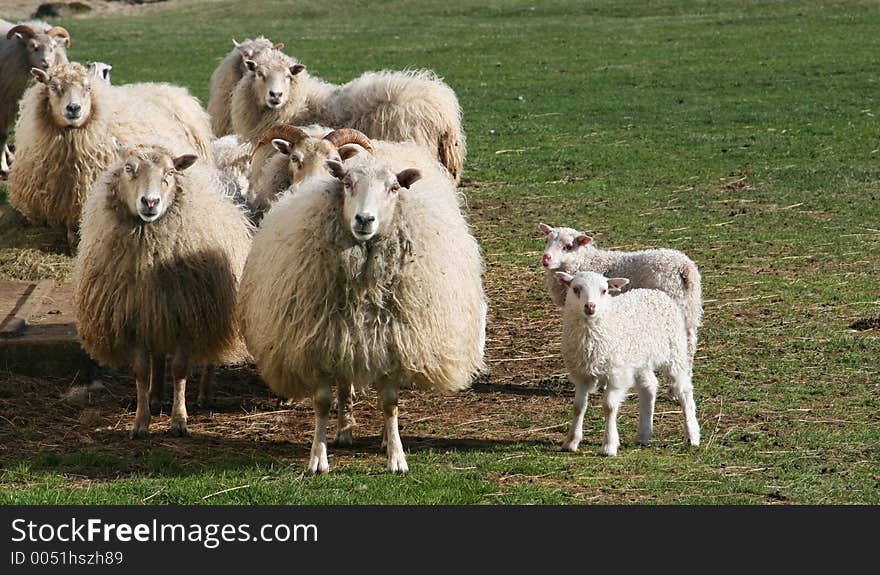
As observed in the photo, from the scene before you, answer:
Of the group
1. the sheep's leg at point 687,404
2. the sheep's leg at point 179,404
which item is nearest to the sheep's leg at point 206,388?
the sheep's leg at point 179,404

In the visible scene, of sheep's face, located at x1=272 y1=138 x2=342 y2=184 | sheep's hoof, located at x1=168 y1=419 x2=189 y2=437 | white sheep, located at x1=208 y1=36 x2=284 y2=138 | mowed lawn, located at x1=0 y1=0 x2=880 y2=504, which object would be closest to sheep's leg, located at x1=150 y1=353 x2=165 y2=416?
mowed lawn, located at x1=0 y1=0 x2=880 y2=504

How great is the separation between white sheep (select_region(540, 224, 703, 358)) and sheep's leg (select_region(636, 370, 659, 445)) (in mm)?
839

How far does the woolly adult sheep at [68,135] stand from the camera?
37.8 feet

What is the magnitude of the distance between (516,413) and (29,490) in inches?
128

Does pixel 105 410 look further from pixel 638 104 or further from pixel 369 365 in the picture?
pixel 638 104

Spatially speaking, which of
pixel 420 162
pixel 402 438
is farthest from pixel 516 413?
pixel 420 162

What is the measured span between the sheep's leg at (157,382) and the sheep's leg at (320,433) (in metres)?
1.76

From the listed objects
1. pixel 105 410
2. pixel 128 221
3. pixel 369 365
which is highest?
pixel 128 221

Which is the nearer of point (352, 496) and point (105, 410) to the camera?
point (352, 496)

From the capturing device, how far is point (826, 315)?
10703 millimetres

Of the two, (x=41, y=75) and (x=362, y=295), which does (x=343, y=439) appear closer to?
(x=362, y=295)

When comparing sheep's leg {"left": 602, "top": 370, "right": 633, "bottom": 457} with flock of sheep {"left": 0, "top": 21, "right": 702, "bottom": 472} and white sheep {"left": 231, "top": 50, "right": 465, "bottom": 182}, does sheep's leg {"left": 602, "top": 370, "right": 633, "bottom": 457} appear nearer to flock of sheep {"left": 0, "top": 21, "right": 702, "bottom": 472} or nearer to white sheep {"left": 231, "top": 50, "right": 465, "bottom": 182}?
flock of sheep {"left": 0, "top": 21, "right": 702, "bottom": 472}

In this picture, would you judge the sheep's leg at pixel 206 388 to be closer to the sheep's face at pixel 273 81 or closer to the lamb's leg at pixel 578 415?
the lamb's leg at pixel 578 415

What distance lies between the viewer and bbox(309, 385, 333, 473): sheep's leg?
24.5 ft
